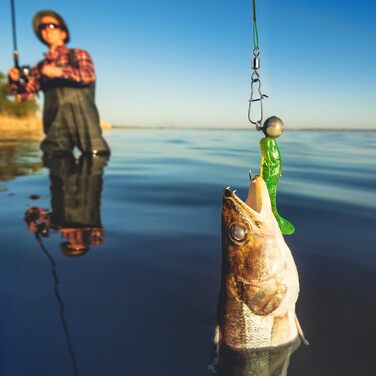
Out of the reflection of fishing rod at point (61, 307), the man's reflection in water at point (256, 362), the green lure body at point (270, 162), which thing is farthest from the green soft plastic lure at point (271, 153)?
the reflection of fishing rod at point (61, 307)

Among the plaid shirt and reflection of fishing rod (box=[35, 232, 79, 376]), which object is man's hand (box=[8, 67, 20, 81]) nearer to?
the plaid shirt

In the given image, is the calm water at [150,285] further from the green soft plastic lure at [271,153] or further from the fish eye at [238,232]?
the green soft plastic lure at [271,153]

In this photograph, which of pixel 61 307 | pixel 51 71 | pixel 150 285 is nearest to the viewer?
pixel 61 307

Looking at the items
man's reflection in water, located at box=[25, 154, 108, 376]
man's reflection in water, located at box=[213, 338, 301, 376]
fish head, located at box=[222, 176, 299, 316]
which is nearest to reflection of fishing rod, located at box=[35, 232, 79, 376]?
man's reflection in water, located at box=[25, 154, 108, 376]

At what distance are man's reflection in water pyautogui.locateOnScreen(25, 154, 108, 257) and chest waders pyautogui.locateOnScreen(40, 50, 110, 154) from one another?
2.74m

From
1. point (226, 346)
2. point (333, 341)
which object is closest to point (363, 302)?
point (333, 341)

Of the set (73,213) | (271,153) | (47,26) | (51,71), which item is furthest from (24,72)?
(271,153)

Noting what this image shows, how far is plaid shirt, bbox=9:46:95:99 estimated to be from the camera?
9.52m

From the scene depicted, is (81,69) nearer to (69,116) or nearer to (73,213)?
(69,116)

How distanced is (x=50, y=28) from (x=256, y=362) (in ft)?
32.8

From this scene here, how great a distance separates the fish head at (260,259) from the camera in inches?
85.7

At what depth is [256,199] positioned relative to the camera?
2209mm

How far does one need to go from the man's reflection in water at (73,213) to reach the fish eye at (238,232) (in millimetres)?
2141

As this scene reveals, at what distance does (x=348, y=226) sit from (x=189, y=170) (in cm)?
588
